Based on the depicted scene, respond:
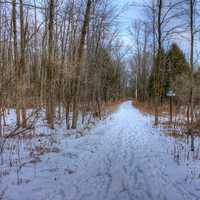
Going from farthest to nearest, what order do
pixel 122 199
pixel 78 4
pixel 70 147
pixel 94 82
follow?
pixel 94 82 → pixel 78 4 → pixel 70 147 → pixel 122 199

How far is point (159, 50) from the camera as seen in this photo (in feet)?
40.7

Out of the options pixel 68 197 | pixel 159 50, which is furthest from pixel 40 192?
pixel 159 50

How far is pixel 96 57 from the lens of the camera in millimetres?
14742

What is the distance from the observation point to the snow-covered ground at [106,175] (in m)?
3.78

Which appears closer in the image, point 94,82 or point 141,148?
point 141,148

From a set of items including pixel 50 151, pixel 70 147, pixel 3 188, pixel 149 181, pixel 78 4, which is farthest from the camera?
pixel 78 4

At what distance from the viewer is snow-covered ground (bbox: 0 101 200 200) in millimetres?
3781

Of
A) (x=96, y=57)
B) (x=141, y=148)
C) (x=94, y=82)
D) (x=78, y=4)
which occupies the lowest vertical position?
(x=141, y=148)

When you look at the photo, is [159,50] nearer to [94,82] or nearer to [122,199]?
[94,82]

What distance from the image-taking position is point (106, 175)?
4.64 metres

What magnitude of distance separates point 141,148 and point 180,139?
6.42 ft

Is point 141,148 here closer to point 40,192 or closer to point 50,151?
point 50,151

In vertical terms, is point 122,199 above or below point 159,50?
below

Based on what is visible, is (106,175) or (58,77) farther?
(58,77)
